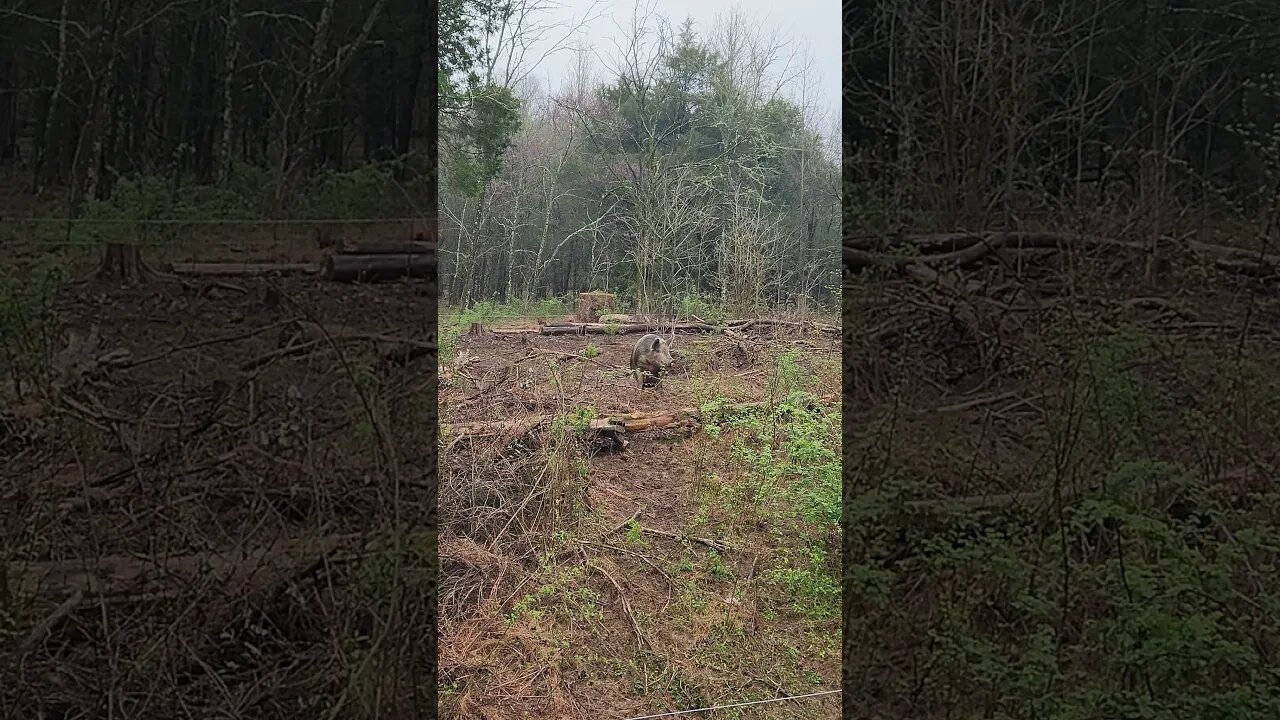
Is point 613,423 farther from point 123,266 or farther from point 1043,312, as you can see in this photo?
point 123,266

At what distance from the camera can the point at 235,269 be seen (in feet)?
6.85

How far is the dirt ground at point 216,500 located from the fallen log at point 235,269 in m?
0.02

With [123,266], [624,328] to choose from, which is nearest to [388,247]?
[123,266]

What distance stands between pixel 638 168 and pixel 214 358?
49.8 inches

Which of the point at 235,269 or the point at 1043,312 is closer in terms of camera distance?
the point at 235,269

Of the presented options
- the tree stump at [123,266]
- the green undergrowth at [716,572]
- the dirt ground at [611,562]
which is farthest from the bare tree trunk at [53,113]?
the green undergrowth at [716,572]

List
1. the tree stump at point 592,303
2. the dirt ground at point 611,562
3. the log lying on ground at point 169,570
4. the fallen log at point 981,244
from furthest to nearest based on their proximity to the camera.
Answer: the tree stump at point 592,303 < the dirt ground at point 611,562 < the fallen log at point 981,244 < the log lying on ground at point 169,570

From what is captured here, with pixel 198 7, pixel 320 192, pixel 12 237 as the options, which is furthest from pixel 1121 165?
pixel 12 237

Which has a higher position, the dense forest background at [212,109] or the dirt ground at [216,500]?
the dense forest background at [212,109]

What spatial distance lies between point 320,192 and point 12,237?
644 millimetres

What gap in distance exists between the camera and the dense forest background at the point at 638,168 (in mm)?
2584

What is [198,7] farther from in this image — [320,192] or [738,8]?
[738,8]

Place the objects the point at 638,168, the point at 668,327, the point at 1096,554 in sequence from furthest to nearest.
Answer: the point at 668,327 → the point at 638,168 → the point at 1096,554

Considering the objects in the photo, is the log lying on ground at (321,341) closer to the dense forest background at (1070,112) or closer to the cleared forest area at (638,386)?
the cleared forest area at (638,386)
